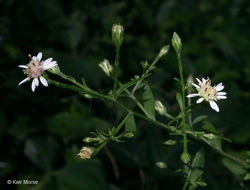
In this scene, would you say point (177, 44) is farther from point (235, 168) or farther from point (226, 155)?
point (235, 168)

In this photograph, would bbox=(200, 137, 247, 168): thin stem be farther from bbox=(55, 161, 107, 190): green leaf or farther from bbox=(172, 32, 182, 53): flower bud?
bbox=(55, 161, 107, 190): green leaf

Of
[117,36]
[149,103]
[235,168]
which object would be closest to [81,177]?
[149,103]

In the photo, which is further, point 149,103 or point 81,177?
point 81,177

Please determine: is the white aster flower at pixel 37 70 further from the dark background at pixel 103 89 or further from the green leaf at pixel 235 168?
the green leaf at pixel 235 168

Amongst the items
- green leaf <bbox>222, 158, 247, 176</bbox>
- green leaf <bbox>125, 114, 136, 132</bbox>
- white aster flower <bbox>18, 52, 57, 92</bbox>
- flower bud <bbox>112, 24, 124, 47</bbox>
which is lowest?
green leaf <bbox>222, 158, 247, 176</bbox>

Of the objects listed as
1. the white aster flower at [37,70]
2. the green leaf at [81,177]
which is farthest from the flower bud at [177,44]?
the green leaf at [81,177]

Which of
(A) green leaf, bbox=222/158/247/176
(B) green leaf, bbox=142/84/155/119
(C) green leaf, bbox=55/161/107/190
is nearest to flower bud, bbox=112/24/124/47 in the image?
(B) green leaf, bbox=142/84/155/119

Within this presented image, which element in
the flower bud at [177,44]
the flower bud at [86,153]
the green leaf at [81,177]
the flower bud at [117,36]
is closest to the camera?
the flower bud at [86,153]
